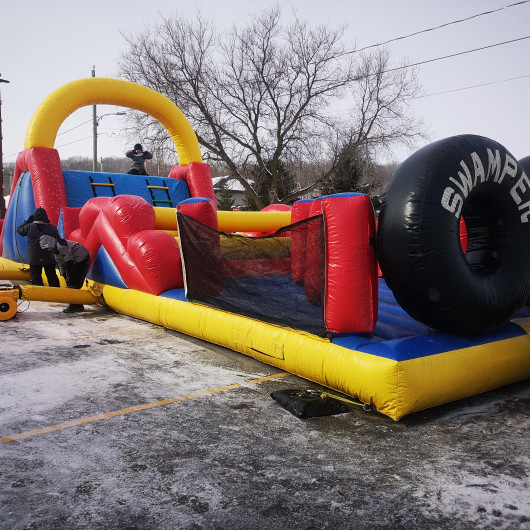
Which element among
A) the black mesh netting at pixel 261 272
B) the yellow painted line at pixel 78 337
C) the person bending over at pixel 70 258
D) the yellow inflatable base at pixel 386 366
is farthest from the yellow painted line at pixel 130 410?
the person bending over at pixel 70 258

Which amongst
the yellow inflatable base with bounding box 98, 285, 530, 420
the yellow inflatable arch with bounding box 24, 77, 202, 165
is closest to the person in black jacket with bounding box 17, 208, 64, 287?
the yellow inflatable arch with bounding box 24, 77, 202, 165

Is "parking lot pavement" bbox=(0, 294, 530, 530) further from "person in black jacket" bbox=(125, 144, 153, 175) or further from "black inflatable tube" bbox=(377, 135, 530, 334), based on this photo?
"person in black jacket" bbox=(125, 144, 153, 175)

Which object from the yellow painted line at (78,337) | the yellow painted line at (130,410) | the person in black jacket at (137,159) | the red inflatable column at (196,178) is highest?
the person in black jacket at (137,159)

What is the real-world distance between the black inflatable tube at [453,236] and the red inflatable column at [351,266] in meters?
0.14

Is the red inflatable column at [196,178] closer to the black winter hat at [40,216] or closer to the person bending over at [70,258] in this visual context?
the black winter hat at [40,216]

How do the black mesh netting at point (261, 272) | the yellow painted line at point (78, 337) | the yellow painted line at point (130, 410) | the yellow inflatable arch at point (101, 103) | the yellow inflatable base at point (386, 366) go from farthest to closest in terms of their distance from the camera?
the yellow inflatable arch at point (101, 103)
the yellow painted line at point (78, 337)
the black mesh netting at point (261, 272)
the yellow inflatable base at point (386, 366)
the yellow painted line at point (130, 410)

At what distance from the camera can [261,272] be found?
4660 mm

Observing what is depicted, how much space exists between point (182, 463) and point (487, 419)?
1.96 meters

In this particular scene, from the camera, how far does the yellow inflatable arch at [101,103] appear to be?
976cm

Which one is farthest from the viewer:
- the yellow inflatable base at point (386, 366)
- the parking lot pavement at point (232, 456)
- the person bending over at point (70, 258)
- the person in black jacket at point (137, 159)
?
the person in black jacket at point (137, 159)

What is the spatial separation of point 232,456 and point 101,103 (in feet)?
31.4

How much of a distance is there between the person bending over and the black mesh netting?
2.41 meters

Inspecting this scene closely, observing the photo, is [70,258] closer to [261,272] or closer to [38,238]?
[38,238]

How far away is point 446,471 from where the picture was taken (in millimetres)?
2619
